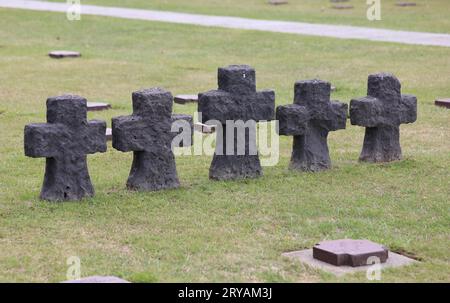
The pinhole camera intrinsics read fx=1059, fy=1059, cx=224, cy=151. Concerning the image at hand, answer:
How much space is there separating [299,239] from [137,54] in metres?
11.4

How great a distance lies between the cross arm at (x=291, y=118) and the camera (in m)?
9.45

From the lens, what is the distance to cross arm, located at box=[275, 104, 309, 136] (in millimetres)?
9453

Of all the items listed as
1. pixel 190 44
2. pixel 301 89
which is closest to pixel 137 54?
pixel 190 44

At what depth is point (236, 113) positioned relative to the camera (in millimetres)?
9211

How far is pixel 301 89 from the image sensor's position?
964cm

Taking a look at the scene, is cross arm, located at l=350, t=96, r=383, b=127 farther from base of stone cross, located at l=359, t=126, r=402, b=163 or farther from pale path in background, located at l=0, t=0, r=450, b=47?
pale path in background, located at l=0, t=0, r=450, b=47

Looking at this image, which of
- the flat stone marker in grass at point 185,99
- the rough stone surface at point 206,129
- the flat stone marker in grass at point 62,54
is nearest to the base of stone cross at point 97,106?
the flat stone marker in grass at point 185,99

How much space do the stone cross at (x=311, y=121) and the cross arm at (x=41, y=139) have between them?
2182 millimetres

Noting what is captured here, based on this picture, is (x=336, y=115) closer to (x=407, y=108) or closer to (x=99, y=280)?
(x=407, y=108)

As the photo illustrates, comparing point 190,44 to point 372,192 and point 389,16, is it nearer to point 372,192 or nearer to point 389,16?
point 389,16

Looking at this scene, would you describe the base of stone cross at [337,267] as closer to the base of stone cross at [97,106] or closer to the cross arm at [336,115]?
the cross arm at [336,115]

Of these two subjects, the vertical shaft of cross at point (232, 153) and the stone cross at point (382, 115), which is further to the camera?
the stone cross at point (382, 115)
